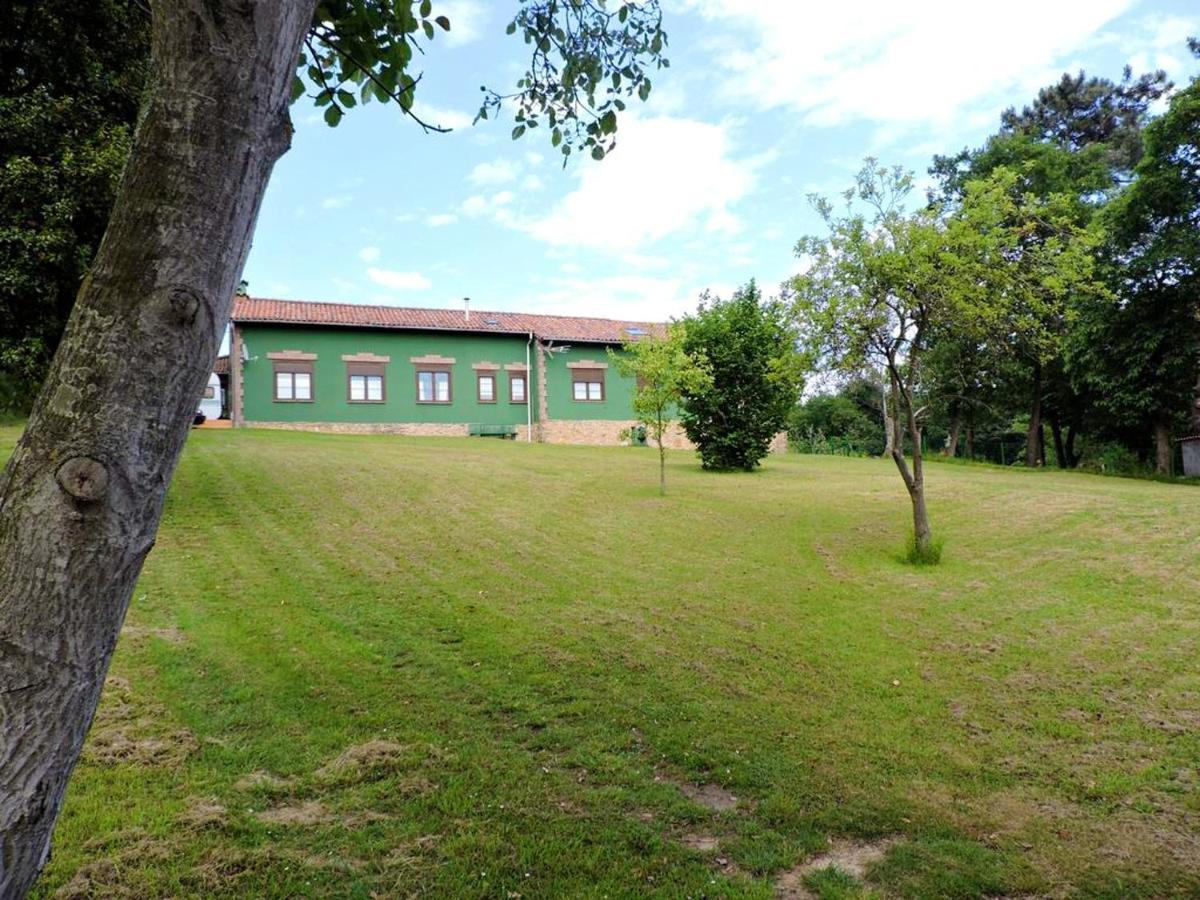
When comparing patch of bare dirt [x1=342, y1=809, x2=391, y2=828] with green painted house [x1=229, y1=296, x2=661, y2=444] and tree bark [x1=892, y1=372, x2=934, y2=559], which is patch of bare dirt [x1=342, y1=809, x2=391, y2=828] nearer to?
tree bark [x1=892, y1=372, x2=934, y2=559]

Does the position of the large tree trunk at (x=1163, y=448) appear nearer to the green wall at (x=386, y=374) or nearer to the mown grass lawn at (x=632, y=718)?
the mown grass lawn at (x=632, y=718)

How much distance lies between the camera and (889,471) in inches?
A: 894

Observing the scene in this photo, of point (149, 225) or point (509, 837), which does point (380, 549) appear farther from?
point (149, 225)

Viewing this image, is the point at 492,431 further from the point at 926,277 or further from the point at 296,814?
the point at 296,814

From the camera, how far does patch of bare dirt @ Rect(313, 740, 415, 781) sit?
394 cm

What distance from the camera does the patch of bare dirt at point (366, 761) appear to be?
3.94 meters

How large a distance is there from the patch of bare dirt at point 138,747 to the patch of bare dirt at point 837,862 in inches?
135

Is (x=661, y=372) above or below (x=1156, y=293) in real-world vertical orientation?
below

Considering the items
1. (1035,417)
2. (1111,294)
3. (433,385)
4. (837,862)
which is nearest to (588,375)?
(433,385)

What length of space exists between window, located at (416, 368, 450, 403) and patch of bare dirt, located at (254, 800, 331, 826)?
2919cm

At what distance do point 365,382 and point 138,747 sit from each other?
28.1 m

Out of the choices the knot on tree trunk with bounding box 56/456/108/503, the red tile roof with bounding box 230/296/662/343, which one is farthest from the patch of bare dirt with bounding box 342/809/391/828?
the red tile roof with bounding box 230/296/662/343

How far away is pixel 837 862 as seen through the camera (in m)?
3.33

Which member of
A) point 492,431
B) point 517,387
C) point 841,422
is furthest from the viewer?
point 841,422
